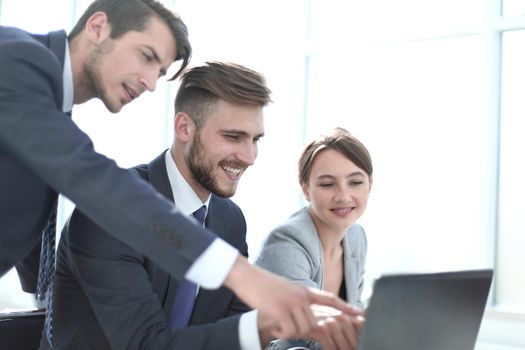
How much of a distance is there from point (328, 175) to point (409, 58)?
6.90 feet

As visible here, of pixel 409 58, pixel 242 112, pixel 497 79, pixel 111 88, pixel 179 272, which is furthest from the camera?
pixel 409 58

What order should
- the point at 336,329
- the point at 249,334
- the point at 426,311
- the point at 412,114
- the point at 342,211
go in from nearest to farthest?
the point at 426,311 → the point at 336,329 → the point at 249,334 → the point at 342,211 → the point at 412,114

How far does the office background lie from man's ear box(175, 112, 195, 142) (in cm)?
170

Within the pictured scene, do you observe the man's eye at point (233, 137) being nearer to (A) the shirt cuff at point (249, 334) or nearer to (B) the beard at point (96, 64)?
(B) the beard at point (96, 64)

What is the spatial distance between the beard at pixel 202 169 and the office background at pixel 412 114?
1.66 metres

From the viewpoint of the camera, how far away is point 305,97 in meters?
4.69

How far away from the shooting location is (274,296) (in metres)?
1.08

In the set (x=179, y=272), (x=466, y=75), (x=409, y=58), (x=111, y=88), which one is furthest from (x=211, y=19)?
(x=179, y=272)

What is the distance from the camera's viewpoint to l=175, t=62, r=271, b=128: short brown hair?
1.90 meters

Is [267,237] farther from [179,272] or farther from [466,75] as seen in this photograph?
[466,75]

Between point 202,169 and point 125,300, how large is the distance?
487mm

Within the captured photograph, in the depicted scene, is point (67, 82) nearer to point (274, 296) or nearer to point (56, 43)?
point (56, 43)

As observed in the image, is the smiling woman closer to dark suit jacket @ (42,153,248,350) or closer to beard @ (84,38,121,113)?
dark suit jacket @ (42,153,248,350)

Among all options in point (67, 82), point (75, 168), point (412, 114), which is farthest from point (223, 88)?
point (412, 114)
